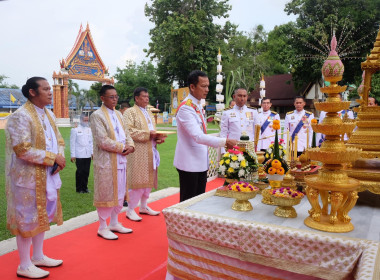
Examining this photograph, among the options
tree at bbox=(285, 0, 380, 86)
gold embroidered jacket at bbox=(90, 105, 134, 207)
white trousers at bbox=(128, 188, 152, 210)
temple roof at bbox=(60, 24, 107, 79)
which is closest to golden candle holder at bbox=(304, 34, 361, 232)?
→ gold embroidered jacket at bbox=(90, 105, 134, 207)

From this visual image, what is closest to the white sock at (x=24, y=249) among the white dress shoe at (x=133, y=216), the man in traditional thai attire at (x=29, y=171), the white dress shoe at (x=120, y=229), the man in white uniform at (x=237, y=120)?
the man in traditional thai attire at (x=29, y=171)

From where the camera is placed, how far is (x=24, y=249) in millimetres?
2889

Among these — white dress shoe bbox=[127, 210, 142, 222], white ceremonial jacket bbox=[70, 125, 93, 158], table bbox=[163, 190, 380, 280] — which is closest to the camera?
table bbox=[163, 190, 380, 280]

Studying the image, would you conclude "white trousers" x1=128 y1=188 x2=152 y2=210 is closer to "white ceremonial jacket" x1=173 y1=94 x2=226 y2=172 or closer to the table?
"white ceremonial jacket" x1=173 y1=94 x2=226 y2=172

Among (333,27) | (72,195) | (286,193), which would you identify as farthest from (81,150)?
(333,27)

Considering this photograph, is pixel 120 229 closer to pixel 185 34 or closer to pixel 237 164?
pixel 237 164

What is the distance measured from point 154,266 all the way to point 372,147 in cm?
213

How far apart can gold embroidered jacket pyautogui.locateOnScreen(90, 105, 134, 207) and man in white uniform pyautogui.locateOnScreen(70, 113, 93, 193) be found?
2.63m

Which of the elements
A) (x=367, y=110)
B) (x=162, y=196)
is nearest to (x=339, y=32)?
(x=162, y=196)

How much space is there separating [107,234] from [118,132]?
1.21 metres

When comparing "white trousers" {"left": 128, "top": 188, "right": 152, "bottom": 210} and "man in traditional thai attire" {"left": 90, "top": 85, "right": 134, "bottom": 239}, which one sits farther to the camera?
"white trousers" {"left": 128, "top": 188, "right": 152, "bottom": 210}

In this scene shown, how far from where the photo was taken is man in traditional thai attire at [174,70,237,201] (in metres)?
3.06

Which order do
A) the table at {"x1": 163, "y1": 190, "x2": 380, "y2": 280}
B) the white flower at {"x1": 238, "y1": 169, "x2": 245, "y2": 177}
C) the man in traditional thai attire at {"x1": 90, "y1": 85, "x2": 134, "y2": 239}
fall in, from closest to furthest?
the table at {"x1": 163, "y1": 190, "x2": 380, "y2": 280}
the white flower at {"x1": 238, "y1": 169, "x2": 245, "y2": 177}
the man in traditional thai attire at {"x1": 90, "y1": 85, "x2": 134, "y2": 239}

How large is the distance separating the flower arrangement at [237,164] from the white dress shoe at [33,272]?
185 centimetres
